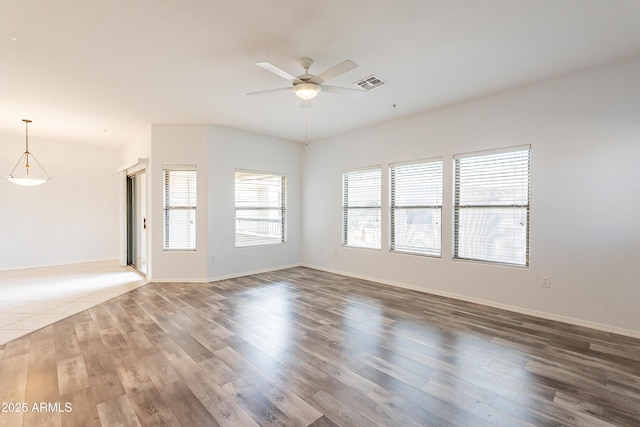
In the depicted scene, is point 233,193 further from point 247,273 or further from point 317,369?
point 317,369

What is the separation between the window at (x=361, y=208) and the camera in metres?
5.43

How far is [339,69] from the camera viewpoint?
260 cm

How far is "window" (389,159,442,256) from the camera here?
180 inches

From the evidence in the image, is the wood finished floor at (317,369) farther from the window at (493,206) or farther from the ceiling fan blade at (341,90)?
the ceiling fan blade at (341,90)

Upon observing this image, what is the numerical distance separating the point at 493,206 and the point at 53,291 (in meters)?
6.81

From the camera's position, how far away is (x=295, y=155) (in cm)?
660

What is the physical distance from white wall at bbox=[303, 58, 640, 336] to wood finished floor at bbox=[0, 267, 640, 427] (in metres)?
0.37

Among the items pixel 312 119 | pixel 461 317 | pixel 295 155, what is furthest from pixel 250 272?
pixel 461 317

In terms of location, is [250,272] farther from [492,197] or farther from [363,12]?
[363,12]

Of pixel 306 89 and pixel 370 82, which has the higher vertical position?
pixel 370 82

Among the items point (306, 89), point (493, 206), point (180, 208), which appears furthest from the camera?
point (180, 208)

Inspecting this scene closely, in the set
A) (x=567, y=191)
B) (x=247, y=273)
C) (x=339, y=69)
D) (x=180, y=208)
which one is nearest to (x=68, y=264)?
(x=180, y=208)

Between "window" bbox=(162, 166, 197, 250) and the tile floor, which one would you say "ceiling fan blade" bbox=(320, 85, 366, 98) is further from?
the tile floor

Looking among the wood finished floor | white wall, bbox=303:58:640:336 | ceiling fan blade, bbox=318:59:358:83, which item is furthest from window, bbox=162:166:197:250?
white wall, bbox=303:58:640:336
